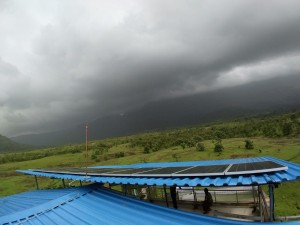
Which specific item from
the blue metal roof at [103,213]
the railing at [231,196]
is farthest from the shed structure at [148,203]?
the railing at [231,196]

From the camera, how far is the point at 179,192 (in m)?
18.4

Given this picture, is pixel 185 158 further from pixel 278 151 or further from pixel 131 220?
pixel 131 220

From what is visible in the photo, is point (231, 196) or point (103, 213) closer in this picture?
point (103, 213)

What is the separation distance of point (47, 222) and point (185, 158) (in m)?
43.4

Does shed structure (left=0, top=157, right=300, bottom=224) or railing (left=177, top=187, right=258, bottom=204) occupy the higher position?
shed structure (left=0, top=157, right=300, bottom=224)

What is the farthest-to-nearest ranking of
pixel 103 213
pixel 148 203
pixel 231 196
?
pixel 231 196 < pixel 148 203 < pixel 103 213

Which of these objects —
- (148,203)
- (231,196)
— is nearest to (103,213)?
(148,203)

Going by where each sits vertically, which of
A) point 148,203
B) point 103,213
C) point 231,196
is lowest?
point 231,196

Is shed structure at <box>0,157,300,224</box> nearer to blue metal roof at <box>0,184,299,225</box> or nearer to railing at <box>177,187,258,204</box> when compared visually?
blue metal roof at <box>0,184,299,225</box>

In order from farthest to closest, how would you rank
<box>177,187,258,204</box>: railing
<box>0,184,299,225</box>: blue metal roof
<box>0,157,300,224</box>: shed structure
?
<box>177,187,258,204</box>: railing → <box>0,184,299,225</box>: blue metal roof → <box>0,157,300,224</box>: shed structure

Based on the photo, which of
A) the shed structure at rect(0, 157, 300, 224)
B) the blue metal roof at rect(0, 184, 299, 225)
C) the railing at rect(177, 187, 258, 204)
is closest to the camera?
the shed structure at rect(0, 157, 300, 224)

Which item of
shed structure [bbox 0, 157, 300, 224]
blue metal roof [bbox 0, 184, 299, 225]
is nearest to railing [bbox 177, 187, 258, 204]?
shed structure [bbox 0, 157, 300, 224]

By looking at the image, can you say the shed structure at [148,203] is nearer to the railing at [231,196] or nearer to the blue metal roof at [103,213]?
the blue metal roof at [103,213]

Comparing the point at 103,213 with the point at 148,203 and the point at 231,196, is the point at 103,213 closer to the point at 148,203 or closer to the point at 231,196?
the point at 148,203
